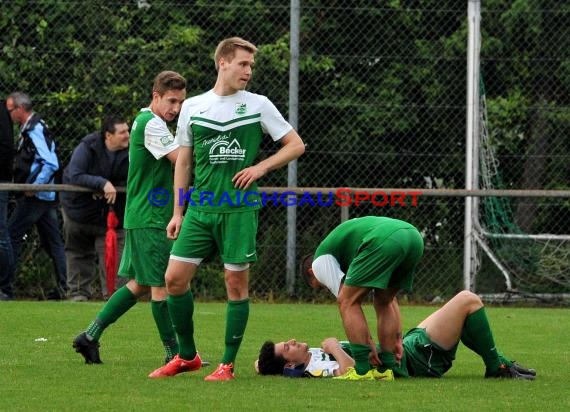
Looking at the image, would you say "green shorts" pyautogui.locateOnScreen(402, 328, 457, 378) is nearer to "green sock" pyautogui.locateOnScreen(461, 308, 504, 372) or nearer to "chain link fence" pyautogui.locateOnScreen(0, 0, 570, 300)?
"green sock" pyautogui.locateOnScreen(461, 308, 504, 372)

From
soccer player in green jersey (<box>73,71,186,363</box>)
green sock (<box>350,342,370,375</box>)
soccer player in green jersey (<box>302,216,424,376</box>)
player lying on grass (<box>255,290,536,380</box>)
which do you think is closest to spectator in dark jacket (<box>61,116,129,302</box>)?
soccer player in green jersey (<box>73,71,186,363</box>)

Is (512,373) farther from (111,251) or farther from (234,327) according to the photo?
(111,251)

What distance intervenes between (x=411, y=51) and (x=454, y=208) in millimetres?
1845

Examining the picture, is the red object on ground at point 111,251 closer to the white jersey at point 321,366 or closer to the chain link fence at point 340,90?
the chain link fence at point 340,90

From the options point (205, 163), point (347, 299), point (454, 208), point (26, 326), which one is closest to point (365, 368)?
point (347, 299)

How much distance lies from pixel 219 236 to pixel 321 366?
107 cm

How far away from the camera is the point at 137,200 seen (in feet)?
28.3

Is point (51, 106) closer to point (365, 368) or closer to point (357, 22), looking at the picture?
point (357, 22)

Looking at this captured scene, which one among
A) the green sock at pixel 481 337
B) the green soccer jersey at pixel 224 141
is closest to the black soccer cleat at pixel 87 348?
the green soccer jersey at pixel 224 141

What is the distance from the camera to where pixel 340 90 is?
14742mm

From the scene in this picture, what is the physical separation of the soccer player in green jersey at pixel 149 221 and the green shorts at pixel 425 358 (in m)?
1.59

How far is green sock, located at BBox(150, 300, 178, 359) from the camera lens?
857 cm

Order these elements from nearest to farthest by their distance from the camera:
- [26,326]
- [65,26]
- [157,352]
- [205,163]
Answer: [205,163]
[157,352]
[26,326]
[65,26]

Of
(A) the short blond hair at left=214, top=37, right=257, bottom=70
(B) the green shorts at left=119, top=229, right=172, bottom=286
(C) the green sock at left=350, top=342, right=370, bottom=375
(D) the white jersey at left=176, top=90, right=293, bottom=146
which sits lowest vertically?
(C) the green sock at left=350, top=342, right=370, bottom=375
